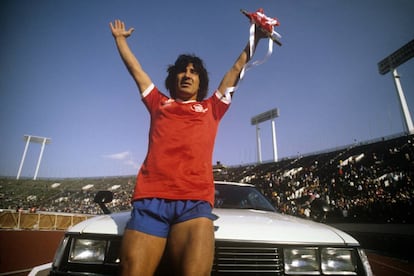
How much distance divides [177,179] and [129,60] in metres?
1.00

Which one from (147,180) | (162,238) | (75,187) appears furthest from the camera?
(75,187)

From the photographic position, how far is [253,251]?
1.67m

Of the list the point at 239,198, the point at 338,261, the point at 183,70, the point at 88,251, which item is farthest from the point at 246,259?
the point at 239,198

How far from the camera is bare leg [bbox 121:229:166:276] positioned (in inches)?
49.1

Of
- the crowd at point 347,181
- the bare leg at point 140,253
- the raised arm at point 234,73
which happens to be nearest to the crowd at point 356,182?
the crowd at point 347,181

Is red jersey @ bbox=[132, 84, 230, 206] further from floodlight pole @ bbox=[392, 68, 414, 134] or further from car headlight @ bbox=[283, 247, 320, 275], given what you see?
floodlight pole @ bbox=[392, 68, 414, 134]

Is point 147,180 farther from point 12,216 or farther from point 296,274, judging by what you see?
point 12,216

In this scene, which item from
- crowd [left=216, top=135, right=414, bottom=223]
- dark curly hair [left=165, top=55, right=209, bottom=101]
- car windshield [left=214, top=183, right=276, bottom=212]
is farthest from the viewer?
crowd [left=216, top=135, right=414, bottom=223]

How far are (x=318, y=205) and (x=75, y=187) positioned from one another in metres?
57.7

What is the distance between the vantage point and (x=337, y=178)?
1997 cm

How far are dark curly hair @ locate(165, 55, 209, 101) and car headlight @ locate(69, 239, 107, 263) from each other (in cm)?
120

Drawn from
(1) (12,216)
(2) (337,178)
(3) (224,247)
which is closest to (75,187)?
(1) (12,216)

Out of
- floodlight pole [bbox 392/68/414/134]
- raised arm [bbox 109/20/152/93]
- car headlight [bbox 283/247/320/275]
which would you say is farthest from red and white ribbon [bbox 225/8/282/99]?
floodlight pole [bbox 392/68/414/134]

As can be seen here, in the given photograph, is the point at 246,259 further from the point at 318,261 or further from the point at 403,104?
the point at 403,104
